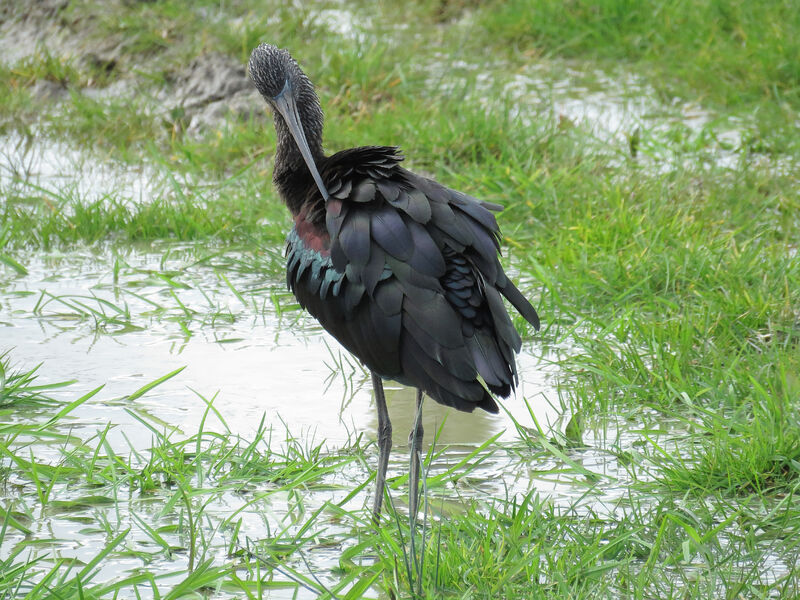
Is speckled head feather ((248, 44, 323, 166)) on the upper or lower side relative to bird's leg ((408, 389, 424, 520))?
upper

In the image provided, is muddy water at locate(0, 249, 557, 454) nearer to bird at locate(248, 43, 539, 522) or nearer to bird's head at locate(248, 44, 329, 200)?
bird at locate(248, 43, 539, 522)

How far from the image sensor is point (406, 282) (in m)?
2.96

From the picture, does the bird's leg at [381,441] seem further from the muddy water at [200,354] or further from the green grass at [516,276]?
the muddy water at [200,354]

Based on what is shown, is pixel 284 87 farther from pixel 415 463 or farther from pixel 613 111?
pixel 613 111

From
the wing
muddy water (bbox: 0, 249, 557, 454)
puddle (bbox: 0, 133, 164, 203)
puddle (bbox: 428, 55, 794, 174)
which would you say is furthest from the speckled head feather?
puddle (bbox: 428, 55, 794, 174)

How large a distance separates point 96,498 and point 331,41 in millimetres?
5201

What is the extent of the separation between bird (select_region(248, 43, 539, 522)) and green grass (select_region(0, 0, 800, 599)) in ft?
1.24

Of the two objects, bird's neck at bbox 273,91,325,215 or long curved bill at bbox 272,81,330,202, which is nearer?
long curved bill at bbox 272,81,330,202

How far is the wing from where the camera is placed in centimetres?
290

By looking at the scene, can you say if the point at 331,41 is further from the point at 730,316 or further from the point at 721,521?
the point at 721,521

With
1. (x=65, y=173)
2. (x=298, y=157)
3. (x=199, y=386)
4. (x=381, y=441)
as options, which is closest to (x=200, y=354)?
(x=199, y=386)

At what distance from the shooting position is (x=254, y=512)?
3170 mm

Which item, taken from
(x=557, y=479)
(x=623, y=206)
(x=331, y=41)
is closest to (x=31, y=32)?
(x=331, y=41)

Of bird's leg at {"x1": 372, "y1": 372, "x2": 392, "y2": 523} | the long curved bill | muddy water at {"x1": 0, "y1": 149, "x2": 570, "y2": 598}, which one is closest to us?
muddy water at {"x1": 0, "y1": 149, "x2": 570, "y2": 598}
